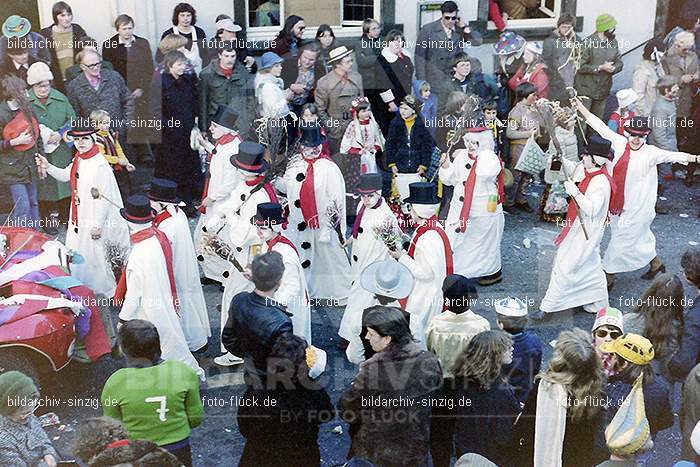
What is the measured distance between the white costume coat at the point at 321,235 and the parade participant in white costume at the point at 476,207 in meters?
1.12

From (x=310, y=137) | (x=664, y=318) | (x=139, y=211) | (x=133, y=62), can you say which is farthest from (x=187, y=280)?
(x=133, y=62)

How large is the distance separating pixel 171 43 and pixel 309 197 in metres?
3.54

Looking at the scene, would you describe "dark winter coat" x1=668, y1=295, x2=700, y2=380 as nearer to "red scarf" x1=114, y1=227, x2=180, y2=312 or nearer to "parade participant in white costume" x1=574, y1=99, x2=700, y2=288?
"parade participant in white costume" x1=574, y1=99, x2=700, y2=288

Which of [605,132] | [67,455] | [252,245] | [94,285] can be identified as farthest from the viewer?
[605,132]

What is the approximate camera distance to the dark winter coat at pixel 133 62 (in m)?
11.6

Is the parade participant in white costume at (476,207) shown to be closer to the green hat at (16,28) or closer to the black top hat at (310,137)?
the black top hat at (310,137)

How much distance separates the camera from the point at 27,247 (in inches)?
313

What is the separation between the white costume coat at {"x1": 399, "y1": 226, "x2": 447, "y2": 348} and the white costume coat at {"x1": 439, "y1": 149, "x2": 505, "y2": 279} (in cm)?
195

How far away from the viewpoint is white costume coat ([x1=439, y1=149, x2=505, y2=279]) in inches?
369

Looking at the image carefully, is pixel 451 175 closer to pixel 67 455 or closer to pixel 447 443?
pixel 447 443

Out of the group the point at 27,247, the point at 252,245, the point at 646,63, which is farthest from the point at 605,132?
the point at 27,247

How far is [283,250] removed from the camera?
24.3 ft

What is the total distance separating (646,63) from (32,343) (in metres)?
8.02

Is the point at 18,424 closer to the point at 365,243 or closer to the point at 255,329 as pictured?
the point at 255,329
